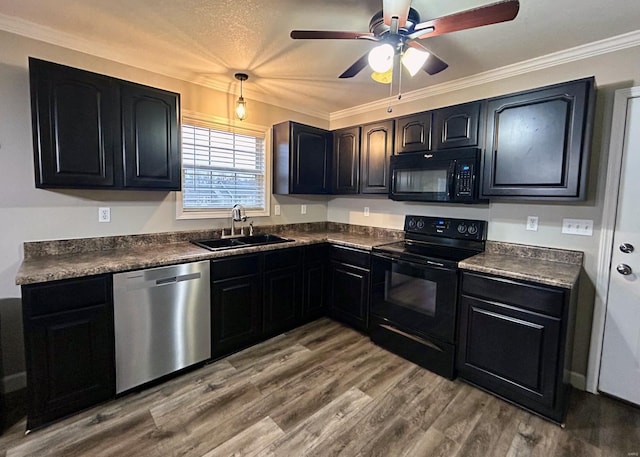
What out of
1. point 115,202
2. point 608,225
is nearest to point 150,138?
point 115,202

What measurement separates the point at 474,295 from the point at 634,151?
4.64ft

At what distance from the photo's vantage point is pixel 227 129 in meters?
3.13

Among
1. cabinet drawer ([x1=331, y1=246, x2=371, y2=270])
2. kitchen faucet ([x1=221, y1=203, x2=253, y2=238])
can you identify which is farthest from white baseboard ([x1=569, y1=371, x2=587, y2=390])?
kitchen faucet ([x1=221, y1=203, x2=253, y2=238])

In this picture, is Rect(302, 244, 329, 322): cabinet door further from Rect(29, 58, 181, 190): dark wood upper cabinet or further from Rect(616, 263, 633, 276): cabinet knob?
Rect(616, 263, 633, 276): cabinet knob

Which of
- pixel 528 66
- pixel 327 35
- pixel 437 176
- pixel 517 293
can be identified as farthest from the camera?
pixel 437 176

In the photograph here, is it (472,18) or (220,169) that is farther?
(220,169)

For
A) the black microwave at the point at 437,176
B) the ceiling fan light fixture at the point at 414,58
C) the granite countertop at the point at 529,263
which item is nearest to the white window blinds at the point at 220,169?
the black microwave at the point at 437,176

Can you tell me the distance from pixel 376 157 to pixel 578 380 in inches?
99.1

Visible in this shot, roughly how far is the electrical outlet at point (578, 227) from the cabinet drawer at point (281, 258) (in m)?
2.23

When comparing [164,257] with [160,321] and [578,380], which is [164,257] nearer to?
[160,321]

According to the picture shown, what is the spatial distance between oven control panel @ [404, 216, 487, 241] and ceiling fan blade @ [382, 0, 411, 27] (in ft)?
6.22

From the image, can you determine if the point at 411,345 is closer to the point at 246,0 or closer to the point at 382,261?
the point at 382,261

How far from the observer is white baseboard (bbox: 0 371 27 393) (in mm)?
2082

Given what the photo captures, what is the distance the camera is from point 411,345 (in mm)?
2590
